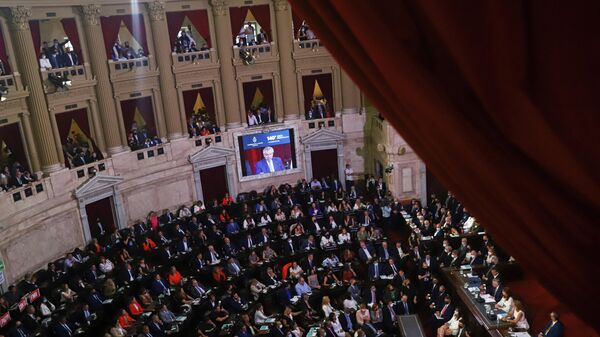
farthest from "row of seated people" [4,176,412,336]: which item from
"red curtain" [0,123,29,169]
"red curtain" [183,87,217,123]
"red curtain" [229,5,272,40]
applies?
"red curtain" [229,5,272,40]

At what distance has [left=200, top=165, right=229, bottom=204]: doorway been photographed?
80.4 feet

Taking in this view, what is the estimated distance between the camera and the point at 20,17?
18.5m

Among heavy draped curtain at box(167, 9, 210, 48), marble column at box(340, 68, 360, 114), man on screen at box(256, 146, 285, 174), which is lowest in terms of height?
man on screen at box(256, 146, 285, 174)

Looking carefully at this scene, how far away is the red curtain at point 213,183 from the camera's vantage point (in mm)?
24516

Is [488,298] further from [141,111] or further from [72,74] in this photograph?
[72,74]

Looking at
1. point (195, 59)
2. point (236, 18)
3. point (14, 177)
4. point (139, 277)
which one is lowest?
point (139, 277)

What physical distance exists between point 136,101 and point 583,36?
75.4 feet

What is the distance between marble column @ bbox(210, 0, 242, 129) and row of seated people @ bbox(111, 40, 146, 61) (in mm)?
3580

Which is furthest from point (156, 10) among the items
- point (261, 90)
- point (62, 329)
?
point (62, 329)

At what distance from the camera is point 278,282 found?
16.2m

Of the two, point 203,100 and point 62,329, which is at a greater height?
point 203,100

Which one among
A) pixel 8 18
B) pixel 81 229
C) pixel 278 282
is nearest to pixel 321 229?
pixel 278 282

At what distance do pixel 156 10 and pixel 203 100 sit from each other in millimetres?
4337

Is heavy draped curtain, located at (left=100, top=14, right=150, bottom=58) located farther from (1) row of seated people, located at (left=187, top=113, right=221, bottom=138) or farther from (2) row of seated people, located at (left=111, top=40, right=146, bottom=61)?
(1) row of seated people, located at (left=187, top=113, right=221, bottom=138)
